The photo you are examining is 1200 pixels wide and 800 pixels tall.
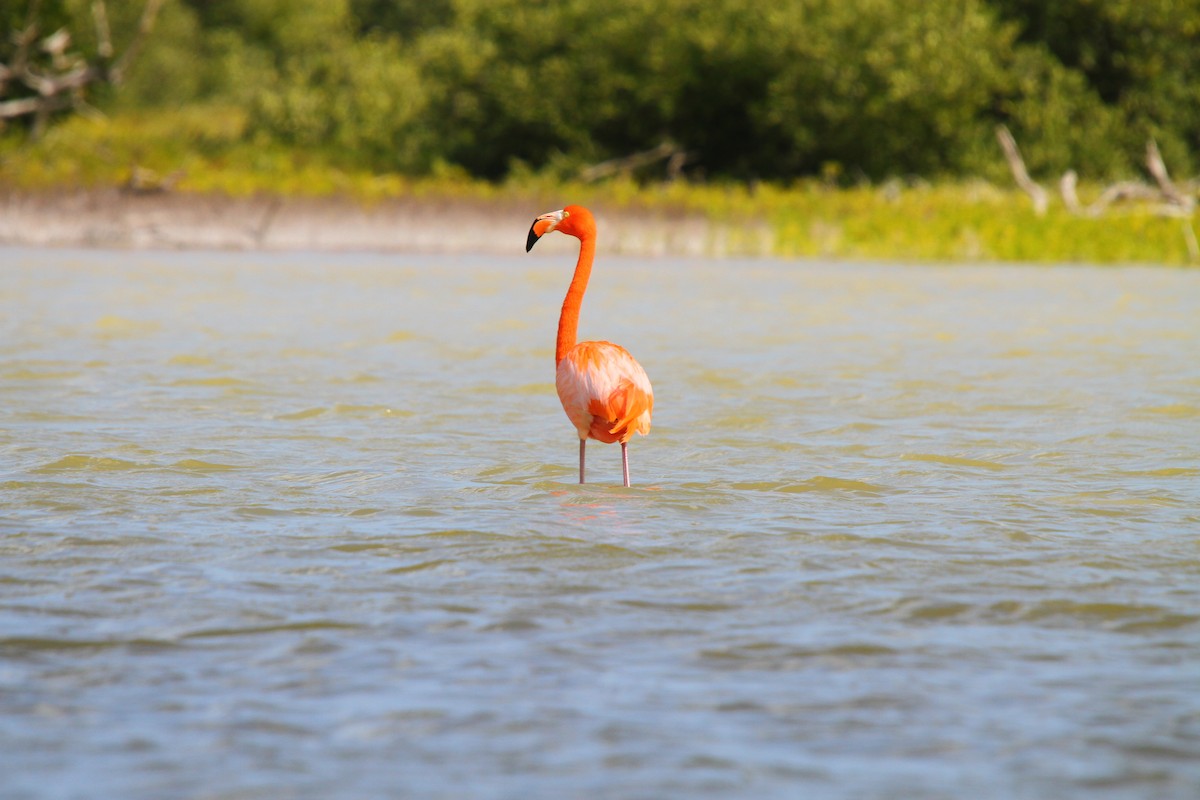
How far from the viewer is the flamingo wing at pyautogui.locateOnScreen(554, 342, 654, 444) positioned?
602 cm

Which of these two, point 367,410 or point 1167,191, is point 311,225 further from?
point 367,410

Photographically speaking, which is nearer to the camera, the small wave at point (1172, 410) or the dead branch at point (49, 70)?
the small wave at point (1172, 410)

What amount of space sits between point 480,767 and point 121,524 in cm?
264

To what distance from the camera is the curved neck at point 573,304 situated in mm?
6426

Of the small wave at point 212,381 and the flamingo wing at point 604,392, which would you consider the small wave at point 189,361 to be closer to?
the small wave at point 212,381

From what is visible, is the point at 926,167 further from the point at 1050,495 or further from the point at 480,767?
the point at 480,767

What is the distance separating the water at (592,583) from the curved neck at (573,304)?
0.58 meters

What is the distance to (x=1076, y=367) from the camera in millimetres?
10695

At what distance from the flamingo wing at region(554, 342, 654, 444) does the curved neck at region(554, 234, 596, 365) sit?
0.14 metres

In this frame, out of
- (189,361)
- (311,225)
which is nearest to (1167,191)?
(311,225)

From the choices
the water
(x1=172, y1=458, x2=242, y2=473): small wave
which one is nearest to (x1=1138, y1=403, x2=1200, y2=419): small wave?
the water

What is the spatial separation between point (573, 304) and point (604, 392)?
667 millimetres

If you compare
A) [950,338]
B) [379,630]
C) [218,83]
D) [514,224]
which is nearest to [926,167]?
[514,224]

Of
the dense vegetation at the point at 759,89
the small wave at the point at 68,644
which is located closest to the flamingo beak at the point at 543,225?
the small wave at the point at 68,644
